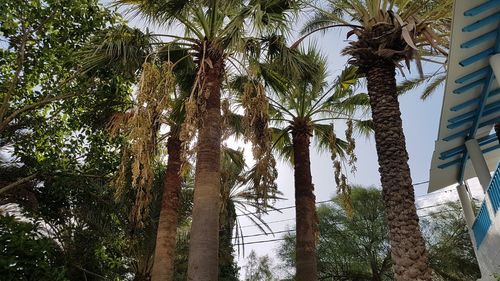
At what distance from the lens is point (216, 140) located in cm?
822

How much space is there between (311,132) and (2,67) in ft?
27.8

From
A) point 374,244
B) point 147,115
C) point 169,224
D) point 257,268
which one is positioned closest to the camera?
point 147,115

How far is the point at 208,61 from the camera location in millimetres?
8695

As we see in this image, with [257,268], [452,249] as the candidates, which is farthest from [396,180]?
[257,268]

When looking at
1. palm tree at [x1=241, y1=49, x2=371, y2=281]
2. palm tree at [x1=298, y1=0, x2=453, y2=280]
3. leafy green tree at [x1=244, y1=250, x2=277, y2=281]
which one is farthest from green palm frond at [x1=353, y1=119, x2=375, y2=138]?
leafy green tree at [x1=244, y1=250, x2=277, y2=281]

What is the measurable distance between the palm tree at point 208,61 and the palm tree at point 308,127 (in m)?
1.53

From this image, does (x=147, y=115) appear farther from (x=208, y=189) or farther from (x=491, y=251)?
(x=491, y=251)

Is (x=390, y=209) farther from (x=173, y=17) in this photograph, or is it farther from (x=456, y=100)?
(x=173, y=17)

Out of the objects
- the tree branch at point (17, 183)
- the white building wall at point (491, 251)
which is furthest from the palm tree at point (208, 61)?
the white building wall at point (491, 251)

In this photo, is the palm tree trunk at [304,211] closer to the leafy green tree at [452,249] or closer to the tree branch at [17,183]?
the tree branch at [17,183]

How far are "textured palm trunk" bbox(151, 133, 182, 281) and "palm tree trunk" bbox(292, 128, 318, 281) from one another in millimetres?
2985

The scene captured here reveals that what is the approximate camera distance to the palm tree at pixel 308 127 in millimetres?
10438

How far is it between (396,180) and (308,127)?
5.16m

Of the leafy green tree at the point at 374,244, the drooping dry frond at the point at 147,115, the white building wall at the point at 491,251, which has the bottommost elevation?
the white building wall at the point at 491,251
